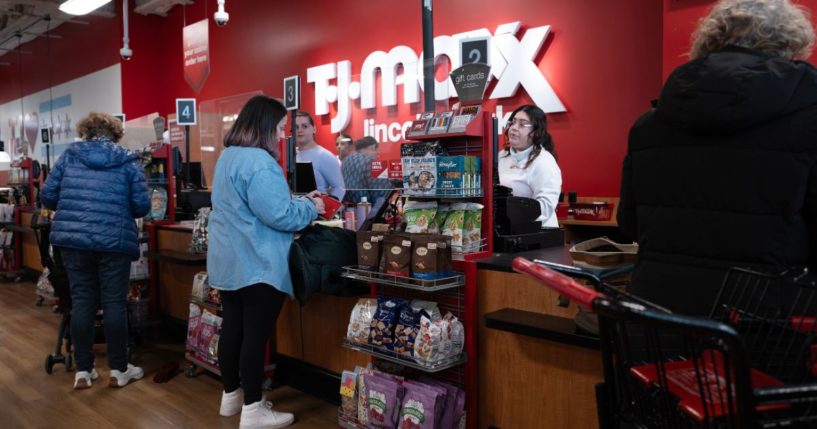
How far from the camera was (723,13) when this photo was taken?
154 cm

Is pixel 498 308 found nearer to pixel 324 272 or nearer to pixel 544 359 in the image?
pixel 544 359

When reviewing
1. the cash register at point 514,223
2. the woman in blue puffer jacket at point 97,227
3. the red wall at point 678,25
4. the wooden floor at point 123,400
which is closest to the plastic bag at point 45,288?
the wooden floor at point 123,400

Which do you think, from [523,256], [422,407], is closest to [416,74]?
[523,256]

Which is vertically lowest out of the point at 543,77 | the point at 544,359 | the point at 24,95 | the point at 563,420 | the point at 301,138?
the point at 563,420

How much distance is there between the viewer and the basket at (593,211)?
5.25m

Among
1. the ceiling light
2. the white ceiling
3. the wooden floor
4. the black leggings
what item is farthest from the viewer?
the white ceiling

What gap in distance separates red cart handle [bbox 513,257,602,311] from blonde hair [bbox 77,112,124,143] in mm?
3525

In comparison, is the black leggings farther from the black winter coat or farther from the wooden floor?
the black winter coat

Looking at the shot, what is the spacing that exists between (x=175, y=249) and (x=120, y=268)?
975 mm

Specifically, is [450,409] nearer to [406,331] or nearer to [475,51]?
[406,331]

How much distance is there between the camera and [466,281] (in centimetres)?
274

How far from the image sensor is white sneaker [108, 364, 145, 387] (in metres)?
4.06

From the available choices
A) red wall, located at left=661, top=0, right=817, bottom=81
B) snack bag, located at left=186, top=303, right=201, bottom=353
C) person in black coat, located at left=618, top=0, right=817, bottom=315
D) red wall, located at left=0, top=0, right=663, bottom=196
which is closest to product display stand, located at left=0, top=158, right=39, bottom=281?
red wall, located at left=0, top=0, right=663, bottom=196

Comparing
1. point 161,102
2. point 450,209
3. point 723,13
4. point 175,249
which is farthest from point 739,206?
point 161,102
